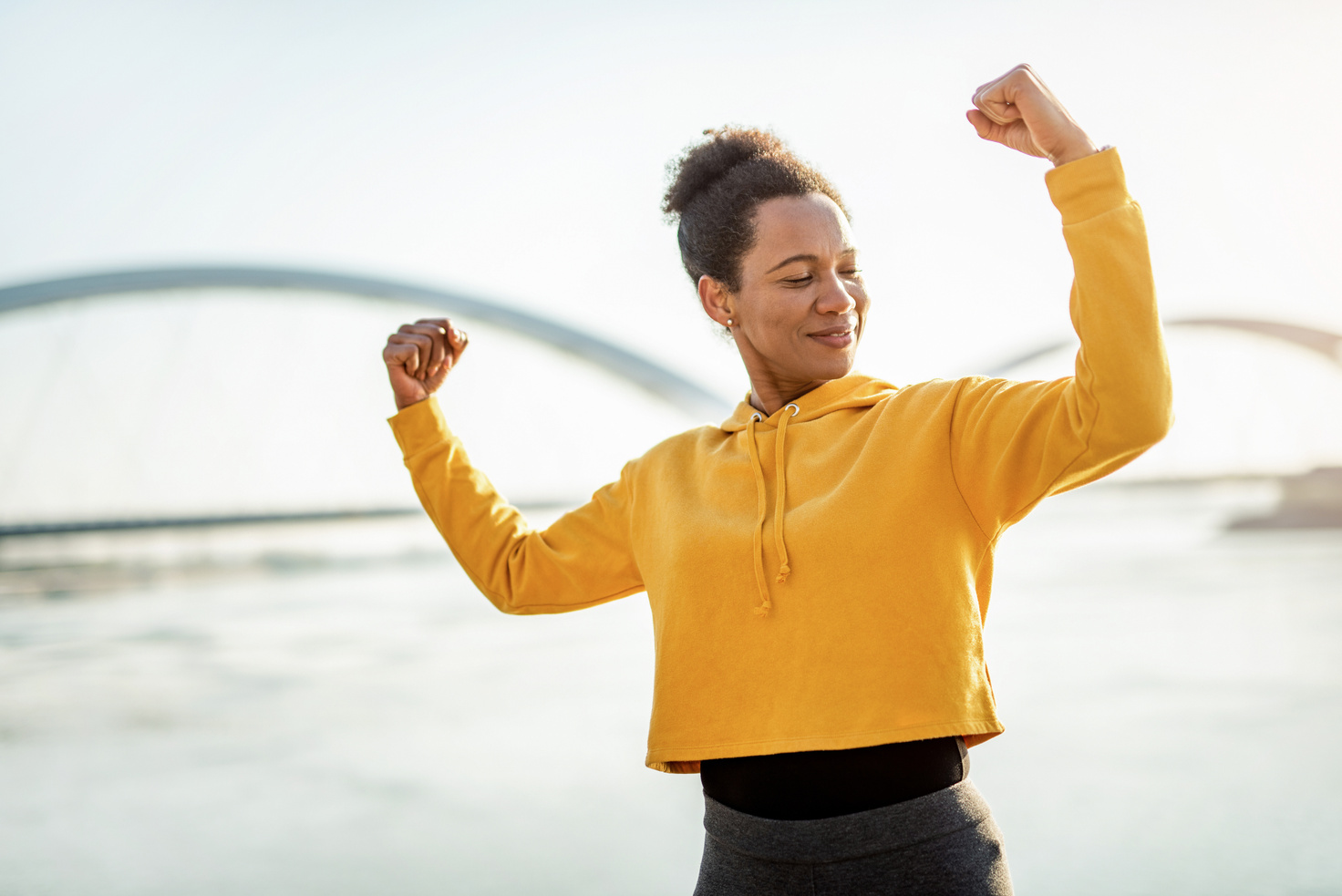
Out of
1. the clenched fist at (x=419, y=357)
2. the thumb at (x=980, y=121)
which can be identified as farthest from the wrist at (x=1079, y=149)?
the clenched fist at (x=419, y=357)

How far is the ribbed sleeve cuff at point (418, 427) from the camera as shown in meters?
1.67

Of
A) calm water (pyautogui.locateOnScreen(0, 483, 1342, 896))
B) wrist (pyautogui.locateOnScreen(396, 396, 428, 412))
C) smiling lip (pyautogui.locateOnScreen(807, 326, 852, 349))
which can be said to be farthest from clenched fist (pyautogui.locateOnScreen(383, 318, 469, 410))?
calm water (pyautogui.locateOnScreen(0, 483, 1342, 896))

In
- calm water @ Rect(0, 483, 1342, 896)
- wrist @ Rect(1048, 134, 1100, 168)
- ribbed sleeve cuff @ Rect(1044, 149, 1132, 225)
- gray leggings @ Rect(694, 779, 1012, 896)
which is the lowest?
calm water @ Rect(0, 483, 1342, 896)

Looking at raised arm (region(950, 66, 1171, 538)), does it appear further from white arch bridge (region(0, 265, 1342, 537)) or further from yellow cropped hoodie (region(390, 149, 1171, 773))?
white arch bridge (region(0, 265, 1342, 537))

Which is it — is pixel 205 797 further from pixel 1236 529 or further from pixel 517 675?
pixel 1236 529

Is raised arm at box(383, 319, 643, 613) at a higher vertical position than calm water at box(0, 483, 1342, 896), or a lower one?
higher

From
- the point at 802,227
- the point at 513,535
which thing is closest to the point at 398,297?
the point at 513,535

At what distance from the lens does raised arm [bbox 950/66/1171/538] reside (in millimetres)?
996

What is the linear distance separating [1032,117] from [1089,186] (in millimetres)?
109

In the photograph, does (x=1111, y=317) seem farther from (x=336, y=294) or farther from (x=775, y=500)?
(x=336, y=294)

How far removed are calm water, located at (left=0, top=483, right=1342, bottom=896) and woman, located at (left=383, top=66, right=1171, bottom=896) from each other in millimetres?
1963

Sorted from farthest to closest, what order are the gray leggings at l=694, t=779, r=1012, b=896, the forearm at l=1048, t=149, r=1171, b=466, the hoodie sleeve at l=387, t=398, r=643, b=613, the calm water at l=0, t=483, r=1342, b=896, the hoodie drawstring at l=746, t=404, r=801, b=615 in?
1. the calm water at l=0, t=483, r=1342, b=896
2. the hoodie sleeve at l=387, t=398, r=643, b=613
3. the hoodie drawstring at l=746, t=404, r=801, b=615
4. the gray leggings at l=694, t=779, r=1012, b=896
5. the forearm at l=1048, t=149, r=1171, b=466

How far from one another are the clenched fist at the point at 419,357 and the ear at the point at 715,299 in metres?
0.44

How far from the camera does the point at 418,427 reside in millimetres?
1668
